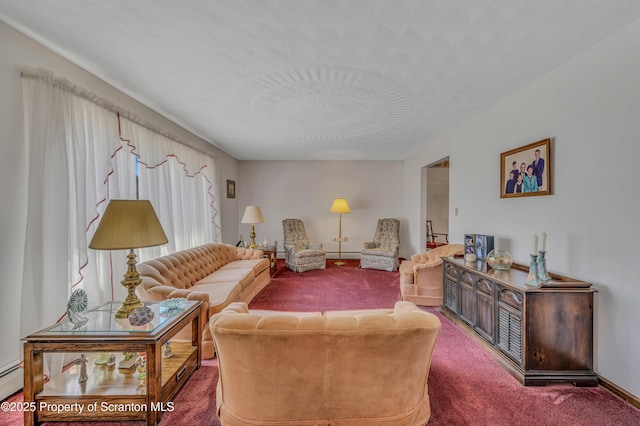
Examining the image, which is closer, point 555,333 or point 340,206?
point 555,333

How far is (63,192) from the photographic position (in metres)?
2.03

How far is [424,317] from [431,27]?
1835 mm

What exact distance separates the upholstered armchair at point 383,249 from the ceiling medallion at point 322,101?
2.60 metres

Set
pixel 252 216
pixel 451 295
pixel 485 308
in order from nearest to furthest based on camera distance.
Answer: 1. pixel 485 308
2. pixel 451 295
3. pixel 252 216

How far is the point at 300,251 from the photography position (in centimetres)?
544

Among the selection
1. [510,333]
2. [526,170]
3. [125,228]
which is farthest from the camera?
[526,170]

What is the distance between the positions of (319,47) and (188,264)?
288 centimetres

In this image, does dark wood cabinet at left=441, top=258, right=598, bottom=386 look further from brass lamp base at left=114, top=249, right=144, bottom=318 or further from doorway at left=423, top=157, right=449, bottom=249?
doorway at left=423, top=157, right=449, bottom=249

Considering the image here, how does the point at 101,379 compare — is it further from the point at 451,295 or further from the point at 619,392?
the point at 619,392

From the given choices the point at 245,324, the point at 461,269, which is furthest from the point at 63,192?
the point at 461,269

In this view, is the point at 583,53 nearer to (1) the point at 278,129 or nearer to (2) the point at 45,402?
(1) the point at 278,129

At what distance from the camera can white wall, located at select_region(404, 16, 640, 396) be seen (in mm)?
1750

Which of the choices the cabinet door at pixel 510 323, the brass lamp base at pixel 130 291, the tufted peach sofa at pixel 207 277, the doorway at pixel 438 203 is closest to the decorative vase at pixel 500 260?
the cabinet door at pixel 510 323

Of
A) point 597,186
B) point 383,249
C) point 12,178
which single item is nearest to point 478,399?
point 597,186
